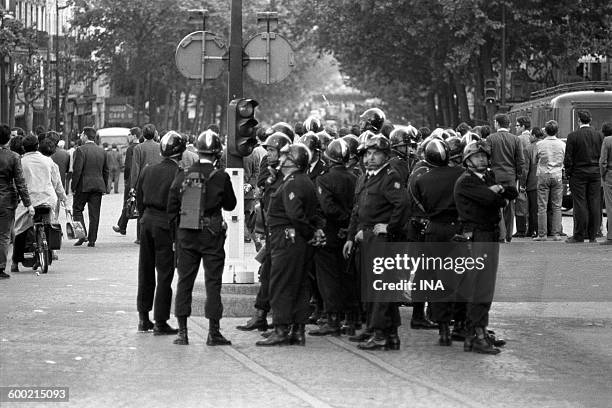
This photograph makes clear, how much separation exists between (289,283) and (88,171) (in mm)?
11907

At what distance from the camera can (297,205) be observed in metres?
12.8

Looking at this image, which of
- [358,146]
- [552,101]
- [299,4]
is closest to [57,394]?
[358,146]

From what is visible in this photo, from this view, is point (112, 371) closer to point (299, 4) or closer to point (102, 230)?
point (102, 230)

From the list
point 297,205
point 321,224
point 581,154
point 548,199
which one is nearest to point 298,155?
point 297,205

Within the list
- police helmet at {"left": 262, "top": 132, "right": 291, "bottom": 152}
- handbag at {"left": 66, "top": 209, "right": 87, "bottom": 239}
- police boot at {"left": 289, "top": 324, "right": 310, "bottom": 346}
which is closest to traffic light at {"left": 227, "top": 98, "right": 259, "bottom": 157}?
police helmet at {"left": 262, "top": 132, "right": 291, "bottom": 152}

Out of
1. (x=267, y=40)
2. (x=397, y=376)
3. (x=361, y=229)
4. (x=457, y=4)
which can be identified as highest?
(x=457, y=4)

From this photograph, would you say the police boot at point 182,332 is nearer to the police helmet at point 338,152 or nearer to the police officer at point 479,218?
the police helmet at point 338,152

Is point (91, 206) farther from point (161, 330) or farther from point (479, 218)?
point (479, 218)

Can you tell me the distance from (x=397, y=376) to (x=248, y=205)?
42.2ft

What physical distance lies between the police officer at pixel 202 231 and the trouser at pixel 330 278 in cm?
105

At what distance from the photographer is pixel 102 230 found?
29.1 meters

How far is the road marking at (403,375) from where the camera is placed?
10276 mm

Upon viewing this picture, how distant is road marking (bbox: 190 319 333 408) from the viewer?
33.1ft

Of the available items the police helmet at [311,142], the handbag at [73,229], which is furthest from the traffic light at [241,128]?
the handbag at [73,229]
